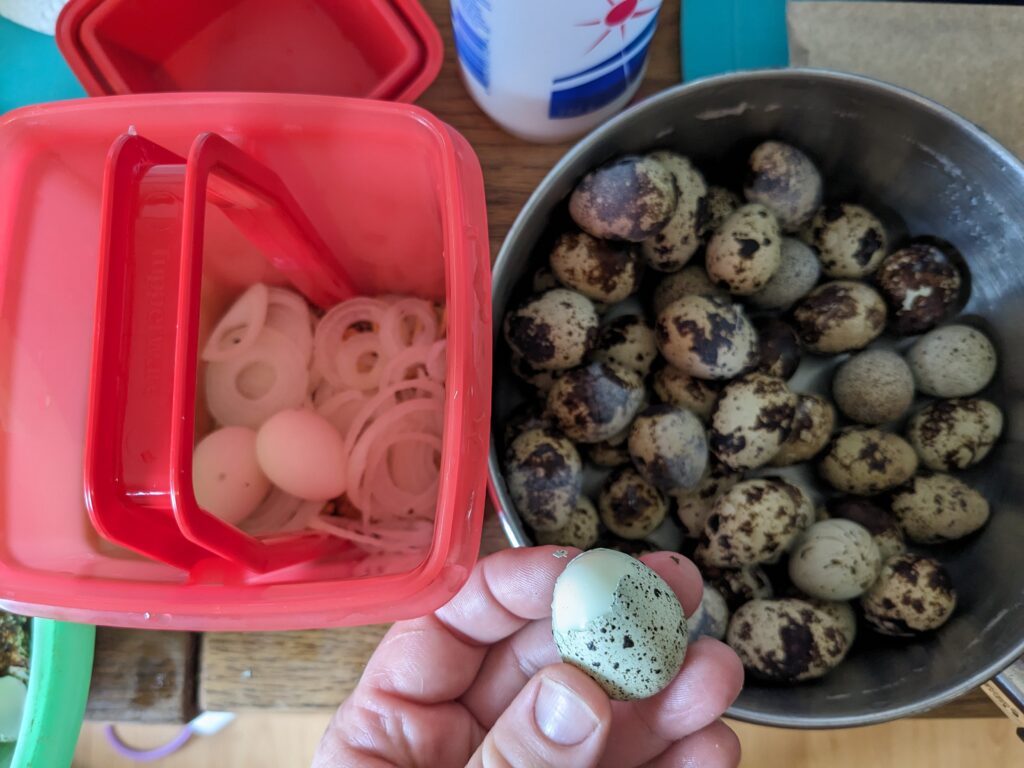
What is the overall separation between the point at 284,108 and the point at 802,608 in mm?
521

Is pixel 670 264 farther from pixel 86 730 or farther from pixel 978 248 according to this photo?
pixel 86 730

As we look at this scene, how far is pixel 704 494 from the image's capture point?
0.65m

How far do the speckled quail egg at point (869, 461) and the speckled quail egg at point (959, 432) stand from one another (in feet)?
0.06

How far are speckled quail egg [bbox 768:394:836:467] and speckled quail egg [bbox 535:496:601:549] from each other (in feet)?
0.53

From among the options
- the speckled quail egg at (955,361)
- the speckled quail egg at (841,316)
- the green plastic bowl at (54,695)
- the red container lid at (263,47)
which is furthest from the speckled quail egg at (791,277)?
the green plastic bowl at (54,695)

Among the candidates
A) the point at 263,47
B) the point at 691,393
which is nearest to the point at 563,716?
the point at 691,393

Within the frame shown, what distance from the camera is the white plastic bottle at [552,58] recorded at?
1.76 ft

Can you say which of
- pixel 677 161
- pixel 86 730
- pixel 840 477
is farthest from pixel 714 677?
pixel 86 730

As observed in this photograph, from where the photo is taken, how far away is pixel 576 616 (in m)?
0.45

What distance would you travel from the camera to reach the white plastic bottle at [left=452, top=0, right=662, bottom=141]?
1.76 feet

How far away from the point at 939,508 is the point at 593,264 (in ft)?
1.13

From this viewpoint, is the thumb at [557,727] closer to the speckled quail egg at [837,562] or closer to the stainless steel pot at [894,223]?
the stainless steel pot at [894,223]

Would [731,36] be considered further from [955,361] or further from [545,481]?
[545,481]

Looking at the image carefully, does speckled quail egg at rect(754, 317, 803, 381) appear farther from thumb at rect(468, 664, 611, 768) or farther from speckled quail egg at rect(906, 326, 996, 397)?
thumb at rect(468, 664, 611, 768)
